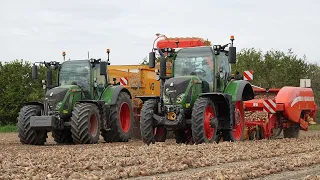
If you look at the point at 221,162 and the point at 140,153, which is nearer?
the point at 221,162

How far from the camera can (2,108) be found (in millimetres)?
45688

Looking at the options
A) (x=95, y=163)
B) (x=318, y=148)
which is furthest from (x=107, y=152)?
(x=318, y=148)

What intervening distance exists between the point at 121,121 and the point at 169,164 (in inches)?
347

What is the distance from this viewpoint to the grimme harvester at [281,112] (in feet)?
56.1

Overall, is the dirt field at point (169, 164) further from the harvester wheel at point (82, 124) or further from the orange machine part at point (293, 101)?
the orange machine part at point (293, 101)

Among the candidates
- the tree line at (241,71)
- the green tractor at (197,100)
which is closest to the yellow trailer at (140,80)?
the green tractor at (197,100)

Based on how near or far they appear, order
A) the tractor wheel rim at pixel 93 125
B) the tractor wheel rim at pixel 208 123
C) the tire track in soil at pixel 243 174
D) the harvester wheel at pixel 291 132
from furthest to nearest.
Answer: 1. the harvester wheel at pixel 291 132
2. the tractor wheel rim at pixel 93 125
3. the tractor wheel rim at pixel 208 123
4. the tire track in soil at pixel 243 174

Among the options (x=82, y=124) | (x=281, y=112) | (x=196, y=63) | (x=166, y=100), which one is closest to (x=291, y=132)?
(x=281, y=112)

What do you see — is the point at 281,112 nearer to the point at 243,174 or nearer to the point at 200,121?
the point at 200,121

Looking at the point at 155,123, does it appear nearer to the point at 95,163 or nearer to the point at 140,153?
the point at 140,153

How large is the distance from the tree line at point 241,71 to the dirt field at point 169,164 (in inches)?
1099

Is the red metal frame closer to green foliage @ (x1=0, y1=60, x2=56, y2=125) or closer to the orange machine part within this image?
the orange machine part

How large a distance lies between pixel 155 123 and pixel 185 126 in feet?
2.27

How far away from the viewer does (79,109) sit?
1545 cm
